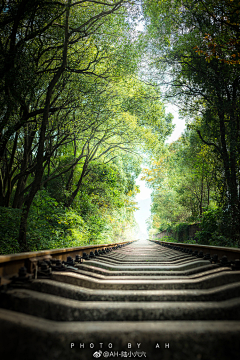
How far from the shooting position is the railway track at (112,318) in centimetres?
105

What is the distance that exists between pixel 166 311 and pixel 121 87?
948 centimetres

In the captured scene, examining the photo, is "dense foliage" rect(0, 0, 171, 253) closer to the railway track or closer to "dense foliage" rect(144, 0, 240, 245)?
"dense foliage" rect(144, 0, 240, 245)

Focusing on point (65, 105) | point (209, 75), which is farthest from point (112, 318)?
point (209, 75)

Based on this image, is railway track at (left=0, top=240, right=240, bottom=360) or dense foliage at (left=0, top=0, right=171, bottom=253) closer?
railway track at (left=0, top=240, right=240, bottom=360)

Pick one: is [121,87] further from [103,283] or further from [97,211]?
[103,283]

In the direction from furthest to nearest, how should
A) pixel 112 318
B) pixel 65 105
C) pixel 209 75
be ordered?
pixel 65 105 < pixel 209 75 < pixel 112 318

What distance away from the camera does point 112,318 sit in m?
1.40

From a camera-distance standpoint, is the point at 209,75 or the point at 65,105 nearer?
the point at 209,75

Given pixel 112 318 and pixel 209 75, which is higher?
pixel 209 75

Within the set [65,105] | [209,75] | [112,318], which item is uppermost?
[209,75]

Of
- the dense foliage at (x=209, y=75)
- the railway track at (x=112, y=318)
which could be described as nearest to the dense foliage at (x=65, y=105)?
the dense foliage at (x=209, y=75)

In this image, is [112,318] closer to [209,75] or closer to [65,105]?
[65,105]

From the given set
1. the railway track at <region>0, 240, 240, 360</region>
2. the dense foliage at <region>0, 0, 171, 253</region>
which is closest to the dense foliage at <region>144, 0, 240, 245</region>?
the dense foliage at <region>0, 0, 171, 253</region>

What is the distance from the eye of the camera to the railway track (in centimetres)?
105
